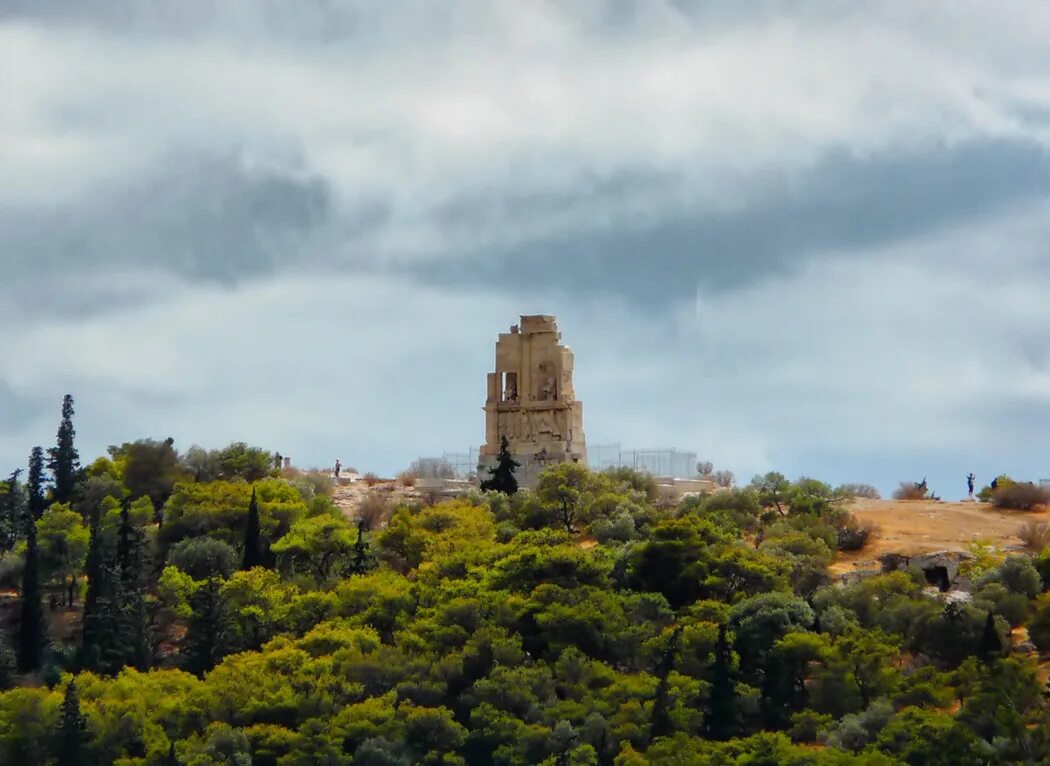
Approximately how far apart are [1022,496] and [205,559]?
97.8 ft

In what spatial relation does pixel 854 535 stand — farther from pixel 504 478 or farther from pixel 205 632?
pixel 205 632

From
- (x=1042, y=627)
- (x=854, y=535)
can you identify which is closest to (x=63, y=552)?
(x=854, y=535)

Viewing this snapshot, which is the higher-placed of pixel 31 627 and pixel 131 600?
pixel 131 600

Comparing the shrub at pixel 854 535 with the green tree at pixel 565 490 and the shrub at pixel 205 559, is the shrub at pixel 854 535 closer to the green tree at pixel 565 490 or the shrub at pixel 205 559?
the green tree at pixel 565 490

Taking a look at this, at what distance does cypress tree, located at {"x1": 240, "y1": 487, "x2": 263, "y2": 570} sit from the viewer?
6875 cm

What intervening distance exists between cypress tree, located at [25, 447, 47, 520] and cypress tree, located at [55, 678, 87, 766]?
22523 mm

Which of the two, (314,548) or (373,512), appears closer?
(314,548)

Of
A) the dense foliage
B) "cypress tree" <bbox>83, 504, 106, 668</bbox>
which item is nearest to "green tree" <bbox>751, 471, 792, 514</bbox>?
the dense foliage

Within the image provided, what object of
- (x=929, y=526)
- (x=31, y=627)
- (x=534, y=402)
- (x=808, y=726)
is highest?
(x=534, y=402)

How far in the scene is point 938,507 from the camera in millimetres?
77312

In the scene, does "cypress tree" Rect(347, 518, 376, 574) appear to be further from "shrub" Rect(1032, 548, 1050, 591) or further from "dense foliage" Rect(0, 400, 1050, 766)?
"shrub" Rect(1032, 548, 1050, 591)

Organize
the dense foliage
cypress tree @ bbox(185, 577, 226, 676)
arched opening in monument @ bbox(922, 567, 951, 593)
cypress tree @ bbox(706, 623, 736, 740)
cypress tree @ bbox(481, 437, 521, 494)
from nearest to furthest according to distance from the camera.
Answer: the dense foliage
cypress tree @ bbox(706, 623, 736, 740)
cypress tree @ bbox(185, 577, 226, 676)
arched opening in monument @ bbox(922, 567, 951, 593)
cypress tree @ bbox(481, 437, 521, 494)

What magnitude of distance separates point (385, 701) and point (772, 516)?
64.8ft

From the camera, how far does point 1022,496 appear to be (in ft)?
251
